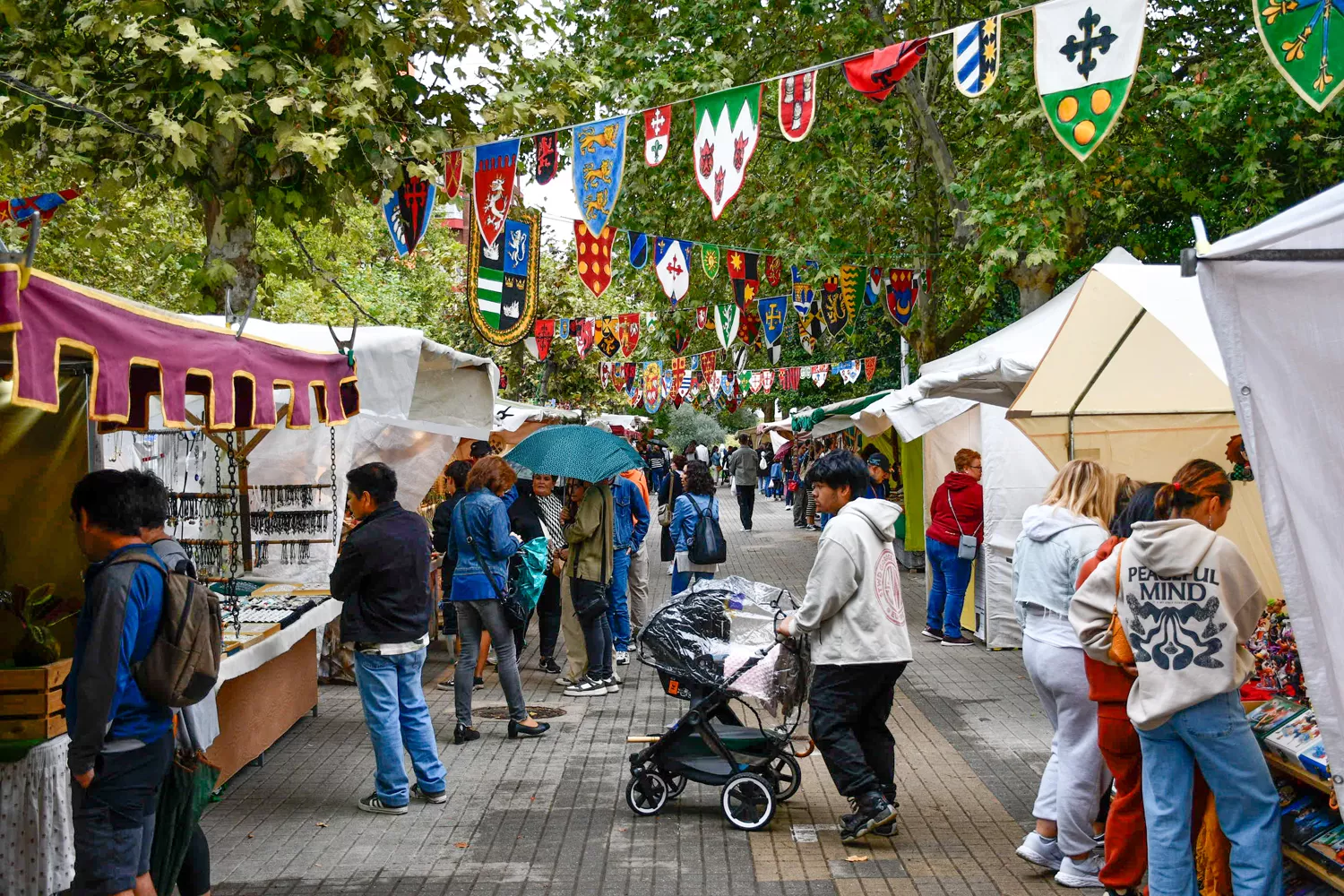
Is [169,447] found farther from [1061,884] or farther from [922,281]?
[922,281]

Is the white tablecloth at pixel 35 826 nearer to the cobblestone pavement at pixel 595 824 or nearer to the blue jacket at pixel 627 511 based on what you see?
the cobblestone pavement at pixel 595 824

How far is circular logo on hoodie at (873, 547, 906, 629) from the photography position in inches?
237

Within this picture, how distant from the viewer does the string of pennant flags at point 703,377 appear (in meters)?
31.1

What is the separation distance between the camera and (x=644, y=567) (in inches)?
477

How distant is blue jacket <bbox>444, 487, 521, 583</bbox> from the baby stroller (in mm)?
1774

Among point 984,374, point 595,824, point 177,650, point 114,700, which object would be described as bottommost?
point 595,824

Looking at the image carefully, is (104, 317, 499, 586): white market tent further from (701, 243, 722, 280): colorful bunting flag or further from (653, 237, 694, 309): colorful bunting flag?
(701, 243, 722, 280): colorful bunting flag

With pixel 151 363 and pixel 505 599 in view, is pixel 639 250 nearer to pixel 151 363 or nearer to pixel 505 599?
pixel 505 599

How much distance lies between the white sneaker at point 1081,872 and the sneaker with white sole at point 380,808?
3464mm

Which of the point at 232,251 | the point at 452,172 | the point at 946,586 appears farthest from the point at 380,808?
the point at 946,586

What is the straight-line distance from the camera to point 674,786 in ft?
22.3

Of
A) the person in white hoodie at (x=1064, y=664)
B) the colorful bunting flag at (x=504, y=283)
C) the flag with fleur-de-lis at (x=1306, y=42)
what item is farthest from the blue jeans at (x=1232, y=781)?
the colorful bunting flag at (x=504, y=283)

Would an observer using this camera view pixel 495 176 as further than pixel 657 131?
Yes

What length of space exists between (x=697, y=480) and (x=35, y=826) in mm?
7483
